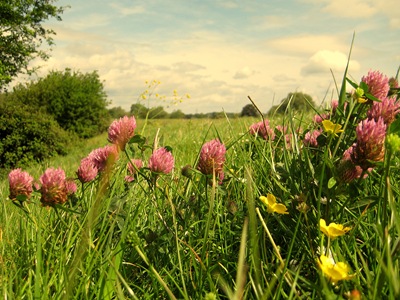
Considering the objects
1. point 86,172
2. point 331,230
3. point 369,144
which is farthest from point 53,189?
point 369,144

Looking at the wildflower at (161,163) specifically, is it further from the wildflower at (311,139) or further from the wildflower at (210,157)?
the wildflower at (311,139)

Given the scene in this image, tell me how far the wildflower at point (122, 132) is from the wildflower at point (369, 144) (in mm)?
931

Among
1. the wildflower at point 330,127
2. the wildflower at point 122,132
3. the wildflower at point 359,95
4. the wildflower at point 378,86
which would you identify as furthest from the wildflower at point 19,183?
the wildflower at point 378,86

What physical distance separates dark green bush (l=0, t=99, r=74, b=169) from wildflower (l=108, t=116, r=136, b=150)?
19425 millimetres

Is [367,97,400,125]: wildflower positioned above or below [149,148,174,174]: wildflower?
above

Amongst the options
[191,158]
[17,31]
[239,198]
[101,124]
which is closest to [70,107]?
[101,124]

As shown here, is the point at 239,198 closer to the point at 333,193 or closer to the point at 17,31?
the point at 333,193

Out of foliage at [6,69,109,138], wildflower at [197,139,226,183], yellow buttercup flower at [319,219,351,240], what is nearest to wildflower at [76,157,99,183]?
wildflower at [197,139,226,183]

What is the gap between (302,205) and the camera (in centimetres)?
138

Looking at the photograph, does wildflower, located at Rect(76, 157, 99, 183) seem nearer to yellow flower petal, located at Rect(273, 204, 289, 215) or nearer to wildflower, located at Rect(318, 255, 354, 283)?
yellow flower petal, located at Rect(273, 204, 289, 215)

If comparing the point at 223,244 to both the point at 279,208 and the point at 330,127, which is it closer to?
the point at 279,208

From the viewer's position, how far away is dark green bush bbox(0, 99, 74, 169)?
2026 cm

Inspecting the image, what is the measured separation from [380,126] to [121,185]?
1.62 meters

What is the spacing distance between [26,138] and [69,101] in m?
6.01
